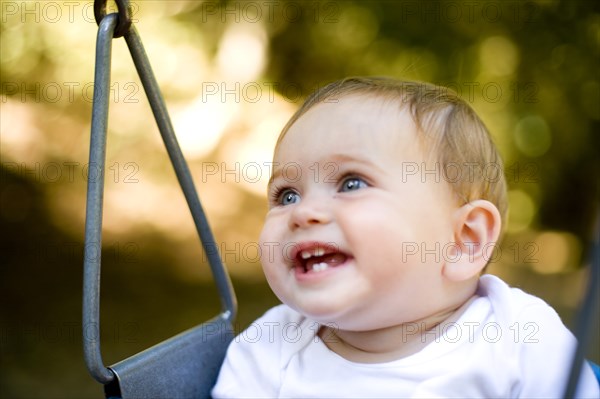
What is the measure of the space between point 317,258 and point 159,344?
0.25 m

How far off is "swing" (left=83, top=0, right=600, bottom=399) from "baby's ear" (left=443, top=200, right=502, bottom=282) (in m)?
0.17

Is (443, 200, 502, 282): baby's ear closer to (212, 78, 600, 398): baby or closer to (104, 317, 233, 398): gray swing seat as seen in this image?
(212, 78, 600, 398): baby

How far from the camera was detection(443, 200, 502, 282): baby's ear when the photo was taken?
781mm

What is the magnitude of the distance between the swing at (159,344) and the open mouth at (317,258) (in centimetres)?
21

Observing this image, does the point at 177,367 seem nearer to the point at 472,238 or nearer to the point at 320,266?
the point at 320,266

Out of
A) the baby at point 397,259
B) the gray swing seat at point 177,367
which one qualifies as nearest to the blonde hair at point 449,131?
the baby at point 397,259

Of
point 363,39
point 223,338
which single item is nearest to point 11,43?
point 363,39

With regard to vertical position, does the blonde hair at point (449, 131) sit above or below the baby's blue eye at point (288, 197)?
above

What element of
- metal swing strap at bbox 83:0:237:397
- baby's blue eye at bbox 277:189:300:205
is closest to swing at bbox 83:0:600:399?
metal swing strap at bbox 83:0:237:397

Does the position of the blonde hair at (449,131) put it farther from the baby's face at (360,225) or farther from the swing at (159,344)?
the swing at (159,344)

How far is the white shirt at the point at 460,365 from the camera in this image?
72 centimetres

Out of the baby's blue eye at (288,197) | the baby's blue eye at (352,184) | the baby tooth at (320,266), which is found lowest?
the baby tooth at (320,266)

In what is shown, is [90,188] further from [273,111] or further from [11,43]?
[273,111]

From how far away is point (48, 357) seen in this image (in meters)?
2.13
